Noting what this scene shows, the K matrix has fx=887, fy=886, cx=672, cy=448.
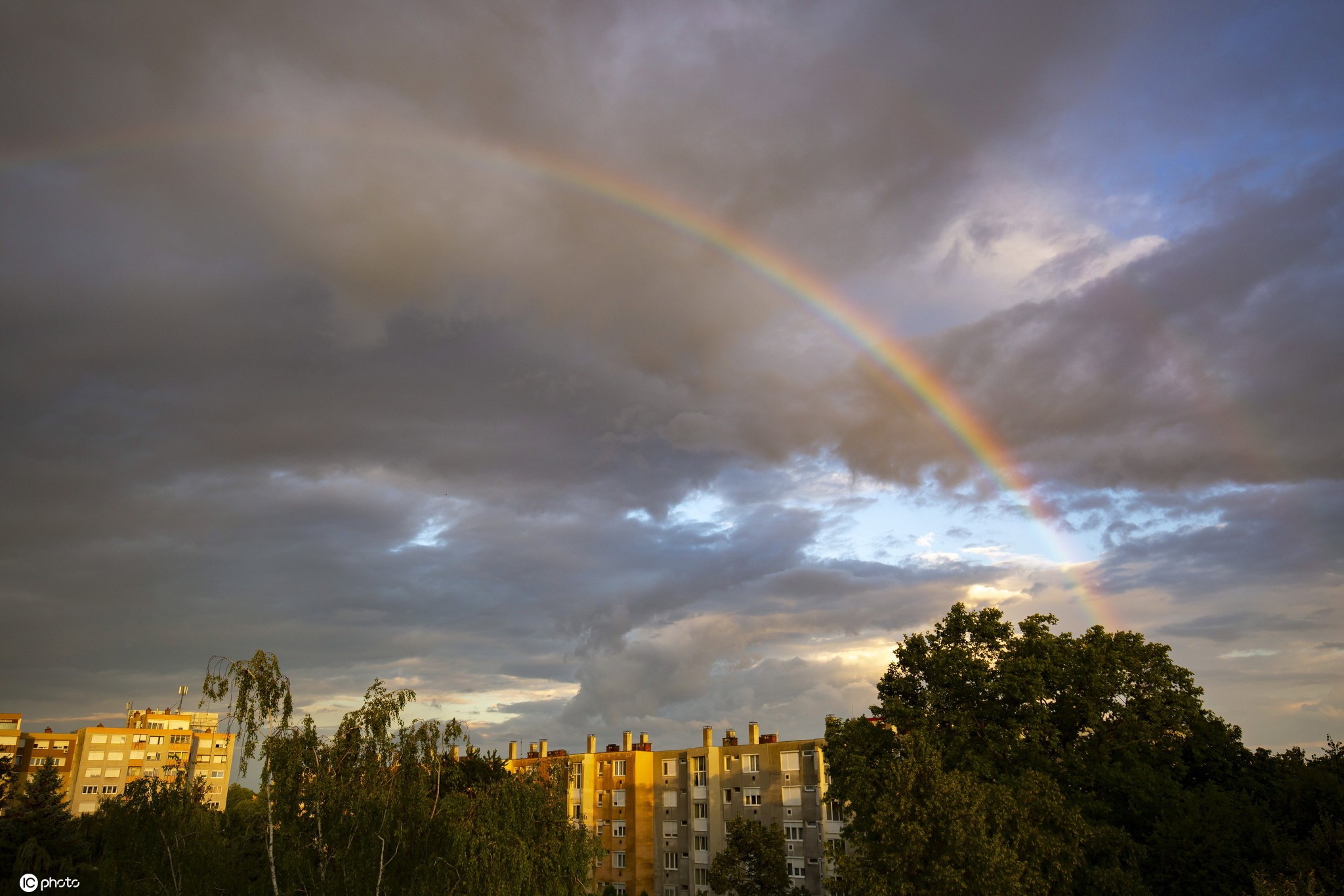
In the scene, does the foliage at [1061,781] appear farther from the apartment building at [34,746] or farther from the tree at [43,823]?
the apartment building at [34,746]

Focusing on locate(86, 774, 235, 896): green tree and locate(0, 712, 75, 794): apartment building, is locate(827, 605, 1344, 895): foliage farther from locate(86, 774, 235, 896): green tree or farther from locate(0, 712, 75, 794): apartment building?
locate(0, 712, 75, 794): apartment building

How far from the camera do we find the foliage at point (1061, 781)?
29.9m

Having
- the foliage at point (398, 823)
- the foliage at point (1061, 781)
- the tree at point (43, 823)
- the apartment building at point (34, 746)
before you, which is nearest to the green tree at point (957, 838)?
the foliage at point (1061, 781)

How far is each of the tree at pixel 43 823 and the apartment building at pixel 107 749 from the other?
181 feet

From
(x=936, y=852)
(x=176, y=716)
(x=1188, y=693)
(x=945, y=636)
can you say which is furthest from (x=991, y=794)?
(x=176, y=716)

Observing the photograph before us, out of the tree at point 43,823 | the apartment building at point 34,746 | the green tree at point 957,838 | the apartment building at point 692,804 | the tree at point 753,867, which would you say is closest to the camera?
the green tree at point 957,838

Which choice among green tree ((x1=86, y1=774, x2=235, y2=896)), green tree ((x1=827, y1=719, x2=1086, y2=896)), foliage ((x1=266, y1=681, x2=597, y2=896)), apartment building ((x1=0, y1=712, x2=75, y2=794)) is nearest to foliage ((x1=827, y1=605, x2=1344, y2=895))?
green tree ((x1=827, y1=719, x2=1086, y2=896))

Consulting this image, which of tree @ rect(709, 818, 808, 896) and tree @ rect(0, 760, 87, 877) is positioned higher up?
tree @ rect(0, 760, 87, 877)

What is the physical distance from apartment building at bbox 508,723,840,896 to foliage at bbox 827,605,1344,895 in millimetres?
25296

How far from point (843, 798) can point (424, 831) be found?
19.6 meters

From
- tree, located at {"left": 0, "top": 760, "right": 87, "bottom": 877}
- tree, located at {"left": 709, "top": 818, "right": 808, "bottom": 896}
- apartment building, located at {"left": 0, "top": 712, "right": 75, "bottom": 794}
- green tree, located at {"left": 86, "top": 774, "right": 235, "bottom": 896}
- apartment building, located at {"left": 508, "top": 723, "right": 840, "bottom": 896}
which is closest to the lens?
green tree, located at {"left": 86, "top": 774, "right": 235, "bottom": 896}

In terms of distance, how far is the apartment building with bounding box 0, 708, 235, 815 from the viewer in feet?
381

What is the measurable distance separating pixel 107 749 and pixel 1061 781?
129550 mm

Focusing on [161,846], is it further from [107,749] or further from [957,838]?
[107,749]
